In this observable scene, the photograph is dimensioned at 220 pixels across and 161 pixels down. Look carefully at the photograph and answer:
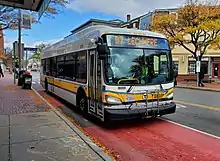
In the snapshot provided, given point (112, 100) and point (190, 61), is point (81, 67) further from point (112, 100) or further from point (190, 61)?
point (190, 61)

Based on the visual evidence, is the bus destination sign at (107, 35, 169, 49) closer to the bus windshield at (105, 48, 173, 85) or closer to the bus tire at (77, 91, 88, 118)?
the bus windshield at (105, 48, 173, 85)

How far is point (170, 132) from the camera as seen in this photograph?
7301 mm

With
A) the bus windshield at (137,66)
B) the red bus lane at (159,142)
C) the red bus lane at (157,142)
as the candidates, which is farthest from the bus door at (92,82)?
the bus windshield at (137,66)

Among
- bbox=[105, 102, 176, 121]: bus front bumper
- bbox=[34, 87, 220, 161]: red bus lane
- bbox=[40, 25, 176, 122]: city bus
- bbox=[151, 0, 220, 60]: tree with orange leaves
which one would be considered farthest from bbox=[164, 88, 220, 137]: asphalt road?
bbox=[151, 0, 220, 60]: tree with orange leaves

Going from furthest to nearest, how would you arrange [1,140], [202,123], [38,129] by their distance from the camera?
[202,123]
[38,129]
[1,140]

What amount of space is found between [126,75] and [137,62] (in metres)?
0.61

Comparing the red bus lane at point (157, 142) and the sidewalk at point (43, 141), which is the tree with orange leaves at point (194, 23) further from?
the sidewalk at point (43, 141)

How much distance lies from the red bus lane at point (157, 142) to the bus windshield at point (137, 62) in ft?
4.72

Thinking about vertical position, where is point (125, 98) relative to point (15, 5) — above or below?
below

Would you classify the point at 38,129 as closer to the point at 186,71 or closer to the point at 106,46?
the point at 106,46

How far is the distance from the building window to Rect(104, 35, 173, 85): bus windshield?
6.21ft

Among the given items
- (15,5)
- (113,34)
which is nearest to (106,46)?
(113,34)

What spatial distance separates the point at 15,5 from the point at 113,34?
10.9ft

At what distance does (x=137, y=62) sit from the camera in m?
7.82
